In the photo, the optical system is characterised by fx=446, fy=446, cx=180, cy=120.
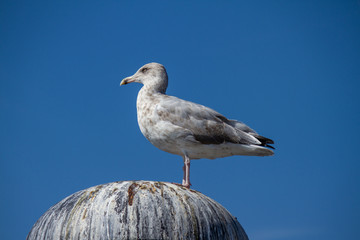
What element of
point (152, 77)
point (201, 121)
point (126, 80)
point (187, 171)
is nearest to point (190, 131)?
point (201, 121)

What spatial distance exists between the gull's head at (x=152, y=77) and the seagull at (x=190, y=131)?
0.95 ft

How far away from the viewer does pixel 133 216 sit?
23.8ft

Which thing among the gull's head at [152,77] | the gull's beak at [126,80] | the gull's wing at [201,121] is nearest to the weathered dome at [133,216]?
the gull's wing at [201,121]

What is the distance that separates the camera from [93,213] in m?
A: 7.41

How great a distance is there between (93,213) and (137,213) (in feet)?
2.47

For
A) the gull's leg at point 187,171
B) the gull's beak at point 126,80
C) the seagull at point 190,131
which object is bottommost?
the gull's leg at point 187,171

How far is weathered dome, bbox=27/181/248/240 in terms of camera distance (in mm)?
7211

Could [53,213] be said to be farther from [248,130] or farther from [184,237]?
[248,130]

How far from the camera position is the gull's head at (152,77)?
36.0ft

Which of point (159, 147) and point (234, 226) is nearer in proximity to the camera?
point (234, 226)

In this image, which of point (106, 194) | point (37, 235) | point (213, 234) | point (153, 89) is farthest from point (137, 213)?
point (153, 89)

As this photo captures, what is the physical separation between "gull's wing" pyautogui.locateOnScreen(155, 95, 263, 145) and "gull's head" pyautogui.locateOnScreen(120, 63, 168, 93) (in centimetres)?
57

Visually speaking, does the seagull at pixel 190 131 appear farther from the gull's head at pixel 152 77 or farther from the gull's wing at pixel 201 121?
the gull's head at pixel 152 77

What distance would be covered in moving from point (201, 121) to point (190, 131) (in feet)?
1.39
